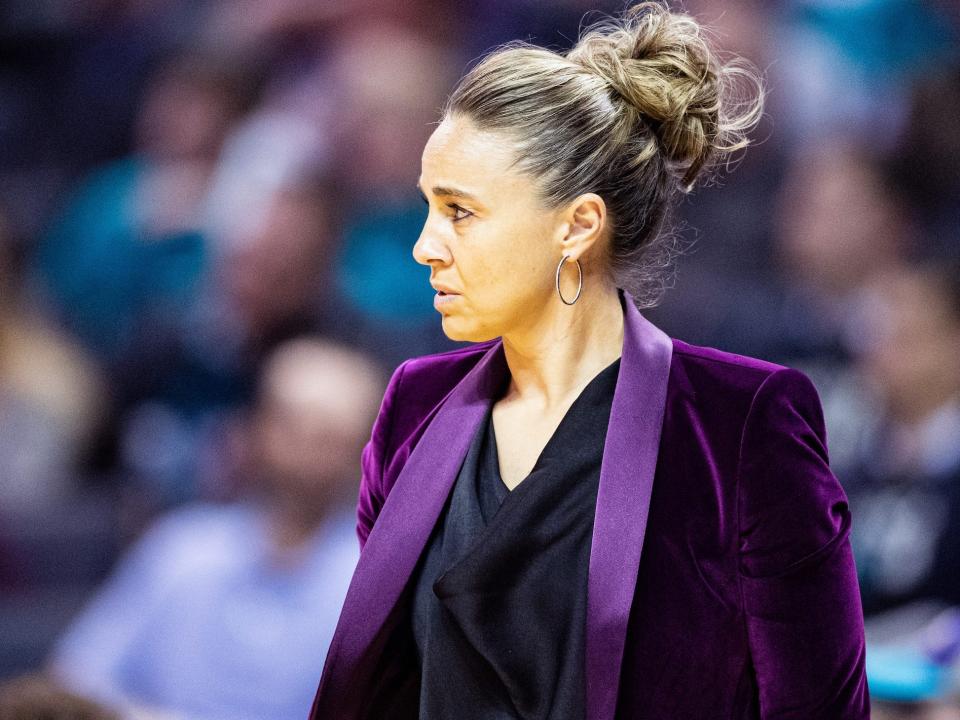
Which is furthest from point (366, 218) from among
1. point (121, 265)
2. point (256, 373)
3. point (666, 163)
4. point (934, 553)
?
point (666, 163)

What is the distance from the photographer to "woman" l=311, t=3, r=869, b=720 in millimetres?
1278

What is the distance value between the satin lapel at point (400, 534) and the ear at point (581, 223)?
0.68 ft

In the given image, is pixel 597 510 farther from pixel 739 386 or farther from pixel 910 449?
pixel 910 449

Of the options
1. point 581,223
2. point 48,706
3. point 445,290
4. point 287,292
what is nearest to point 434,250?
point 445,290

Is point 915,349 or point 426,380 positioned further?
point 915,349

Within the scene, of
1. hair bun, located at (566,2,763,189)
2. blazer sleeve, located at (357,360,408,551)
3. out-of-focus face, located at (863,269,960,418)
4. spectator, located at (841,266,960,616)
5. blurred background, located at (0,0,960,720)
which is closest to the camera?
hair bun, located at (566,2,763,189)

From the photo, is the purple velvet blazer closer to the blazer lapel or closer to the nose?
the blazer lapel

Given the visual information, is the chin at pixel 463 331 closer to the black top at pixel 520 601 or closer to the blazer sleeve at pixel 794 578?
the black top at pixel 520 601

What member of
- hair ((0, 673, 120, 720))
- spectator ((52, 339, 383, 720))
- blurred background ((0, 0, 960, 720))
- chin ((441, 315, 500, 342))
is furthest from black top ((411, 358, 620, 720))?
spectator ((52, 339, 383, 720))

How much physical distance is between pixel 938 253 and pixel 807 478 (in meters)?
2.14

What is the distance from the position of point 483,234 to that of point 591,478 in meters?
0.27

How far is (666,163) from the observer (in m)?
Answer: 1.41

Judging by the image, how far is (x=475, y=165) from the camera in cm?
133

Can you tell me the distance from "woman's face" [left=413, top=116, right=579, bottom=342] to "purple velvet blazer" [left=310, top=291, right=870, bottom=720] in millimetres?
146
